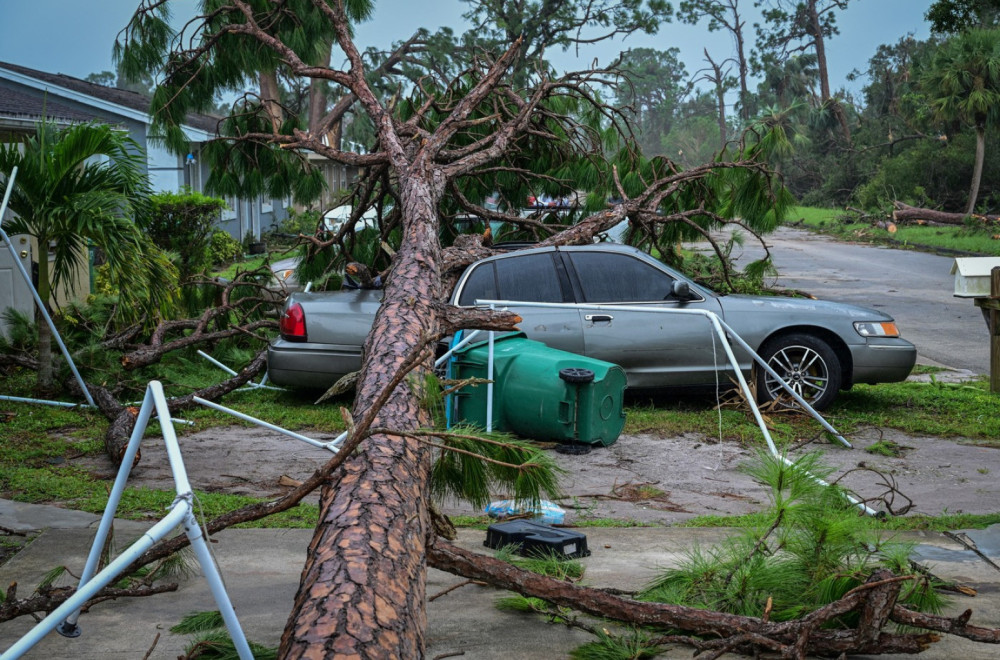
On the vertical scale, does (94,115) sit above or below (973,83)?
below

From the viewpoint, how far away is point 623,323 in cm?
845

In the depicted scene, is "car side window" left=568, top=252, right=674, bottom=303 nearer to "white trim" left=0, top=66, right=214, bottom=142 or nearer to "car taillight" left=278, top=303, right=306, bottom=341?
"car taillight" left=278, top=303, right=306, bottom=341

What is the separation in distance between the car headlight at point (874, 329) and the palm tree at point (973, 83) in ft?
94.5

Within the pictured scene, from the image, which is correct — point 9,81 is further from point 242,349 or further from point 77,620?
point 77,620

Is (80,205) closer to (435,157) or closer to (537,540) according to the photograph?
(435,157)

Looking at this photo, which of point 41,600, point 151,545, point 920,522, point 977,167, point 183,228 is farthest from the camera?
point 977,167

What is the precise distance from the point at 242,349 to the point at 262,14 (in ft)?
11.4

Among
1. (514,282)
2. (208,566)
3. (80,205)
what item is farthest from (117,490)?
(80,205)

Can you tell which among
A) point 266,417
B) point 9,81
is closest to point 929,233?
point 9,81

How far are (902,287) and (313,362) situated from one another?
14290 mm

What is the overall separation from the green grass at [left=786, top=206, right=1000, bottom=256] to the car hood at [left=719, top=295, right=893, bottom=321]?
49.4ft

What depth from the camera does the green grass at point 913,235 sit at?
90.9 ft

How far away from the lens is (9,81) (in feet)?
61.9

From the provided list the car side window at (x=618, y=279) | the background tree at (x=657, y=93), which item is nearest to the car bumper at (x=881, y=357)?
the car side window at (x=618, y=279)
